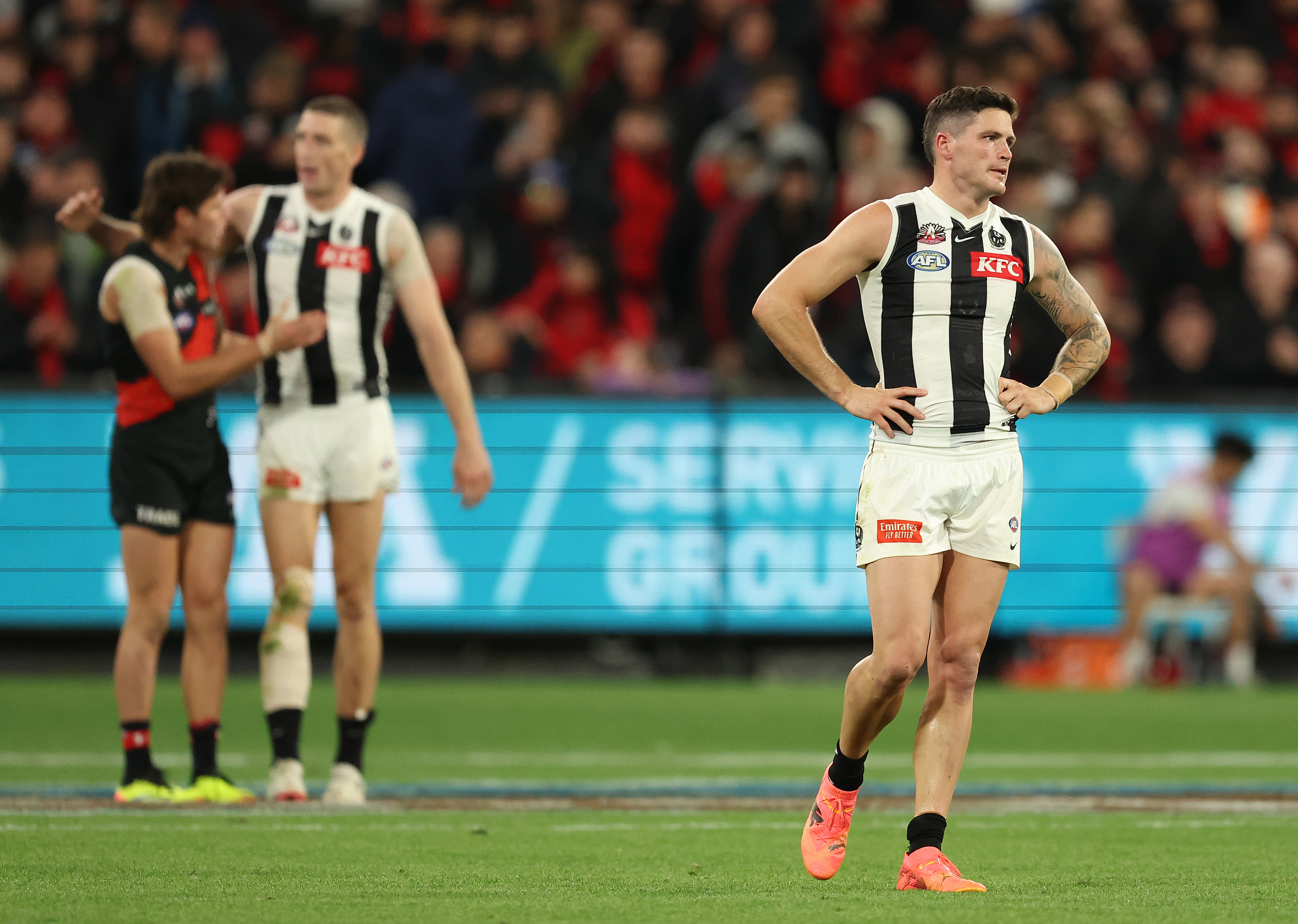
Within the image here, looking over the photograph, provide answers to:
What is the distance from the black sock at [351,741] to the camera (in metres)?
7.56

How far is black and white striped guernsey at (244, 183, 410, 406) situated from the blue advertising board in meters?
5.22

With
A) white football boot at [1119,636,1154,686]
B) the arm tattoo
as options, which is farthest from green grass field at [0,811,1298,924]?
white football boot at [1119,636,1154,686]

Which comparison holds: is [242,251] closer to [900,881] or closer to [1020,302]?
[1020,302]

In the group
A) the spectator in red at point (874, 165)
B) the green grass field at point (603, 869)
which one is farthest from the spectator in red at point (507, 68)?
the green grass field at point (603, 869)

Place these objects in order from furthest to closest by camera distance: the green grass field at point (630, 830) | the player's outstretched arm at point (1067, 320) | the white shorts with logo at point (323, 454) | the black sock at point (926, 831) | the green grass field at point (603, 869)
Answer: the white shorts with logo at point (323, 454) → the player's outstretched arm at point (1067, 320) → the black sock at point (926, 831) → the green grass field at point (630, 830) → the green grass field at point (603, 869)

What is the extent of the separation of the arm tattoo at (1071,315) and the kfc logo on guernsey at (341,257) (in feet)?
9.20

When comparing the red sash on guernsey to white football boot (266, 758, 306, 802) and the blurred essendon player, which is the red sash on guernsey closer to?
the blurred essendon player

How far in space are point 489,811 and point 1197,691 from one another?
6906 mm

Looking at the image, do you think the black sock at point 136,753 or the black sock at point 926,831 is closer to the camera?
the black sock at point 926,831

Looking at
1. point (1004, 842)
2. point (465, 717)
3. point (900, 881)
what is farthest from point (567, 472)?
point (900, 881)

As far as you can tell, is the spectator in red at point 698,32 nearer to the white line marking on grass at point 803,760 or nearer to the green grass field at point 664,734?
the green grass field at point 664,734

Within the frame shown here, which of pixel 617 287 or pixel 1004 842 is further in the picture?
pixel 617 287

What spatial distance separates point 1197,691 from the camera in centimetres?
1279

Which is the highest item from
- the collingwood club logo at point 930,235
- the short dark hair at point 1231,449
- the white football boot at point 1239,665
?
the collingwood club logo at point 930,235
